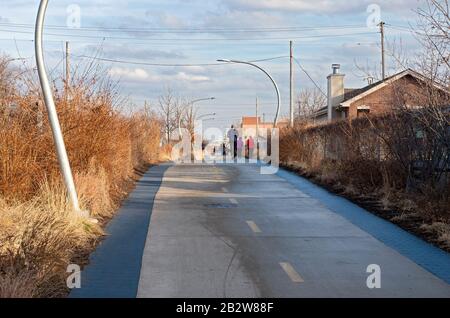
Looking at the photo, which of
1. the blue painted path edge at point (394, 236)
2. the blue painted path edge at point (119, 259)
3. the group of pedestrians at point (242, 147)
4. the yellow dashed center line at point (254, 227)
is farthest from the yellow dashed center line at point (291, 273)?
the group of pedestrians at point (242, 147)

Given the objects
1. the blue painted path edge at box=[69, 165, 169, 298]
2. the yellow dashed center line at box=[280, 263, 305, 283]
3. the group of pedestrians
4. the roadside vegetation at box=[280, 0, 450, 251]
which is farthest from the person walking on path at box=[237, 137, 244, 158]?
the yellow dashed center line at box=[280, 263, 305, 283]

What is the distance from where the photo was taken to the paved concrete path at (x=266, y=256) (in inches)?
309

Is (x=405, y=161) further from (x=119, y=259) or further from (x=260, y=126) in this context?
(x=260, y=126)

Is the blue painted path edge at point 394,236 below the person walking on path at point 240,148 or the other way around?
below

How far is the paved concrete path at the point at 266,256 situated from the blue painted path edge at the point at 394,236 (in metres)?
0.15

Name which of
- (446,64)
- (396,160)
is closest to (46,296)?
(446,64)

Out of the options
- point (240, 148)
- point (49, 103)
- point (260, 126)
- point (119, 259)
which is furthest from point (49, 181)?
point (260, 126)

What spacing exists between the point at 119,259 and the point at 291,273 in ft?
8.53

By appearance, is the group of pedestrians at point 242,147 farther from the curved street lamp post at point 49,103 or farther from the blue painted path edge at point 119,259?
the curved street lamp post at point 49,103

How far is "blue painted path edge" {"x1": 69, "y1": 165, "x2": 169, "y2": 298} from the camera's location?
777 centimetres

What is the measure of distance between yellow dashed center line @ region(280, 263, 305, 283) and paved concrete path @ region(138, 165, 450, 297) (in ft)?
0.04
